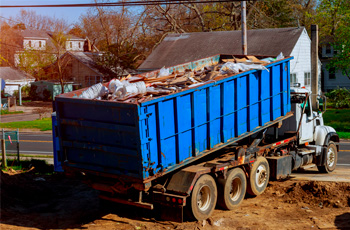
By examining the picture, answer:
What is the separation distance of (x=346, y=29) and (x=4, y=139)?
27.8 m

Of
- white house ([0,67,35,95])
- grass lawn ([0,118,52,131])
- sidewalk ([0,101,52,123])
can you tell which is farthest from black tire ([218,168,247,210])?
white house ([0,67,35,95])

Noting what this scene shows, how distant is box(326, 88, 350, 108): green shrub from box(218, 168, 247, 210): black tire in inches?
1221

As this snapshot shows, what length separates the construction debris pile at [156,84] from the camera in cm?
950

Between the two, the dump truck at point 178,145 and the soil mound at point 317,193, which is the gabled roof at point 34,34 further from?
the soil mound at point 317,193

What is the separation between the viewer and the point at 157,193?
9.23m

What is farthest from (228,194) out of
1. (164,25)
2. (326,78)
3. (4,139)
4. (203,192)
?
(326,78)

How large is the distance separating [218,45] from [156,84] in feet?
78.8

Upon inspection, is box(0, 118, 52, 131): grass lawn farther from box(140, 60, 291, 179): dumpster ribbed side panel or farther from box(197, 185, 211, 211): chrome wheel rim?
box(197, 185, 211, 211): chrome wheel rim

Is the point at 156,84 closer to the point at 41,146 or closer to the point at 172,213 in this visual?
the point at 172,213

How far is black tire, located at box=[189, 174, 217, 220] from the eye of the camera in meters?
9.37

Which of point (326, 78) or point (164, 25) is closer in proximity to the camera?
point (164, 25)

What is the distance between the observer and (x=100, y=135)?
30.2 feet

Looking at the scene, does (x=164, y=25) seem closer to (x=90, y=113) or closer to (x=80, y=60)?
(x=80, y=60)

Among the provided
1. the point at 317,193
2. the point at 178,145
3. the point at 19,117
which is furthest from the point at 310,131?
the point at 19,117
